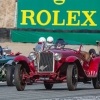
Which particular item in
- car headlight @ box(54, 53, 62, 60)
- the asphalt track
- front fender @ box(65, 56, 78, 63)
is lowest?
the asphalt track

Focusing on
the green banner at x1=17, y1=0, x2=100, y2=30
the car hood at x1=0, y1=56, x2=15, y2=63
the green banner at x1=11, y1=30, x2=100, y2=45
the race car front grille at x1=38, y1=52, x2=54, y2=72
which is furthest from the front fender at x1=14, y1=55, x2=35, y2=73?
the green banner at x1=17, y1=0, x2=100, y2=30

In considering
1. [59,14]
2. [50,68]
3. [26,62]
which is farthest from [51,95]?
[59,14]

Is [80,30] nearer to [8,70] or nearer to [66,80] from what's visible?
[8,70]

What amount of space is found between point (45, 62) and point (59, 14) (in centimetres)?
2471

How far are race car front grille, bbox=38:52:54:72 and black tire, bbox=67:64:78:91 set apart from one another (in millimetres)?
575

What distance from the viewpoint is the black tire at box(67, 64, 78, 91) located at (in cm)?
1620

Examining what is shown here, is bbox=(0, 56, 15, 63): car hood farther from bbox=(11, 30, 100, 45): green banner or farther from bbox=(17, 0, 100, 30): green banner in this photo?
bbox=(17, 0, 100, 30): green banner

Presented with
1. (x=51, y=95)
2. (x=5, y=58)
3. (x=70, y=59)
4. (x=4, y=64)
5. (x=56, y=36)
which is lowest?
(x=51, y=95)

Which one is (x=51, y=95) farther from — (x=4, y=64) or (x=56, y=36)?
(x=56, y=36)

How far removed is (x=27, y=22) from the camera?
41812 mm

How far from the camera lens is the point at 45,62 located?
16703 millimetres

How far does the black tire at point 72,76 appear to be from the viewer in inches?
638

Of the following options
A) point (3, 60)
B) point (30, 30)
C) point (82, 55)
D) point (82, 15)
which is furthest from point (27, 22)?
point (82, 55)

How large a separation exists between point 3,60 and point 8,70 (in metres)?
1.65
